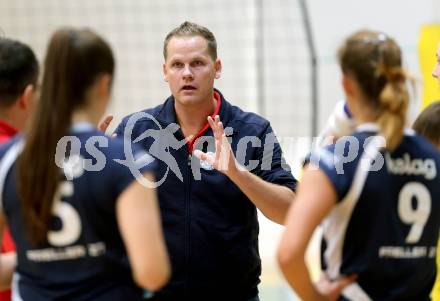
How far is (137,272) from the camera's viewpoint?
1.86 metres

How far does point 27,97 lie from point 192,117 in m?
0.90

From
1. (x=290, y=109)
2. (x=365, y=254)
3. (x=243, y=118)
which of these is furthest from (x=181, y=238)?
(x=290, y=109)

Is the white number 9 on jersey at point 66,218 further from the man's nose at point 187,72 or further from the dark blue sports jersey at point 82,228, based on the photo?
the man's nose at point 187,72

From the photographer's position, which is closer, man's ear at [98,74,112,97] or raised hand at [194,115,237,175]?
man's ear at [98,74,112,97]

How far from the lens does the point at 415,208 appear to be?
6.45 ft

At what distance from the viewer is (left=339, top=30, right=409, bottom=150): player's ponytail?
191 centimetres

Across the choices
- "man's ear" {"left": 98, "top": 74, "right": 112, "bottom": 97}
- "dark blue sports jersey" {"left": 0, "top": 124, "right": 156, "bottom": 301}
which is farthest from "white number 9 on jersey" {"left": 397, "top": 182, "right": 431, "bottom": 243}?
"man's ear" {"left": 98, "top": 74, "right": 112, "bottom": 97}

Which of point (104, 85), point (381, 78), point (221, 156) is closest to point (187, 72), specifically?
point (221, 156)

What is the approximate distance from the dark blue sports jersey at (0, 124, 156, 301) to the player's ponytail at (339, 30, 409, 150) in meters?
0.56

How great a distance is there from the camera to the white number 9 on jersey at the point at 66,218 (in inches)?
73.4

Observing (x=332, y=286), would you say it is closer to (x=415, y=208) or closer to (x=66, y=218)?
(x=415, y=208)

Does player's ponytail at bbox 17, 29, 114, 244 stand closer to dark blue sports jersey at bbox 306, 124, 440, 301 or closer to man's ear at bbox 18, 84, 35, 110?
man's ear at bbox 18, 84, 35, 110

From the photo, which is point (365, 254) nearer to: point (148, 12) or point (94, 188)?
point (94, 188)

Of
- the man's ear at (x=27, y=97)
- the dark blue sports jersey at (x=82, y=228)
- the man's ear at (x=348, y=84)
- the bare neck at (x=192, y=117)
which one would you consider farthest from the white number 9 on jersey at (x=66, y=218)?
the bare neck at (x=192, y=117)
